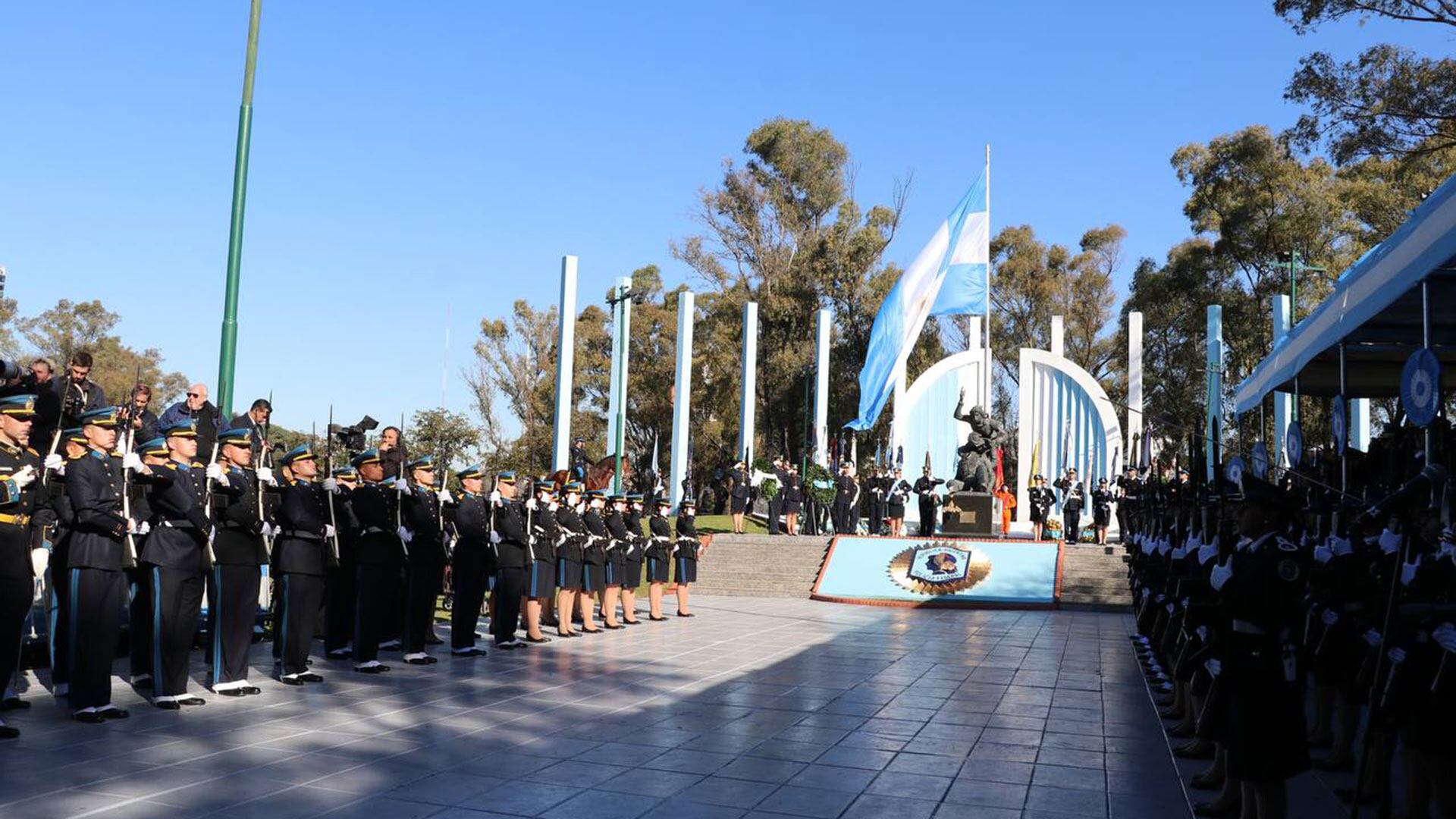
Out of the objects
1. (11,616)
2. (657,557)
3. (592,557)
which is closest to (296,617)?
(11,616)

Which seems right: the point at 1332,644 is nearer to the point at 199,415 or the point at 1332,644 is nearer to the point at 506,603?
the point at 506,603

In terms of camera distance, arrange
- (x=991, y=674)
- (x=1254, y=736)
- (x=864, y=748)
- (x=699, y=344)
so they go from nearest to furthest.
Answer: (x=1254, y=736) < (x=864, y=748) < (x=991, y=674) < (x=699, y=344)

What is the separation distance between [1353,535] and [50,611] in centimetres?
835

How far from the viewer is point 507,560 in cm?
1166

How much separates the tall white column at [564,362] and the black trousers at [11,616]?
57.5 ft

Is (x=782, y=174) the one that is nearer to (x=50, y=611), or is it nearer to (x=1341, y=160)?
(x=1341, y=160)

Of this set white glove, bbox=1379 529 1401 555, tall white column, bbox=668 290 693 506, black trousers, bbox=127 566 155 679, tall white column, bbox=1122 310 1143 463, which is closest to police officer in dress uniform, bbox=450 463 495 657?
black trousers, bbox=127 566 155 679

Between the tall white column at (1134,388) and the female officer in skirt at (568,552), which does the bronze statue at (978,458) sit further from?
the female officer in skirt at (568,552)

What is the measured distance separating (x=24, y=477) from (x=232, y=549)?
1.82 m

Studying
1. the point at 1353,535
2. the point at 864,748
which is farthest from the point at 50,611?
the point at 1353,535

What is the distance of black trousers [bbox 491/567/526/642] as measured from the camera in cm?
1164

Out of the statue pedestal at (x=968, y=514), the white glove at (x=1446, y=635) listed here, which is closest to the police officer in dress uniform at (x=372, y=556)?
the white glove at (x=1446, y=635)

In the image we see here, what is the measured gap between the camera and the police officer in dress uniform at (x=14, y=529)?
21.5 ft

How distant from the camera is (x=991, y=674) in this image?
10.7m
